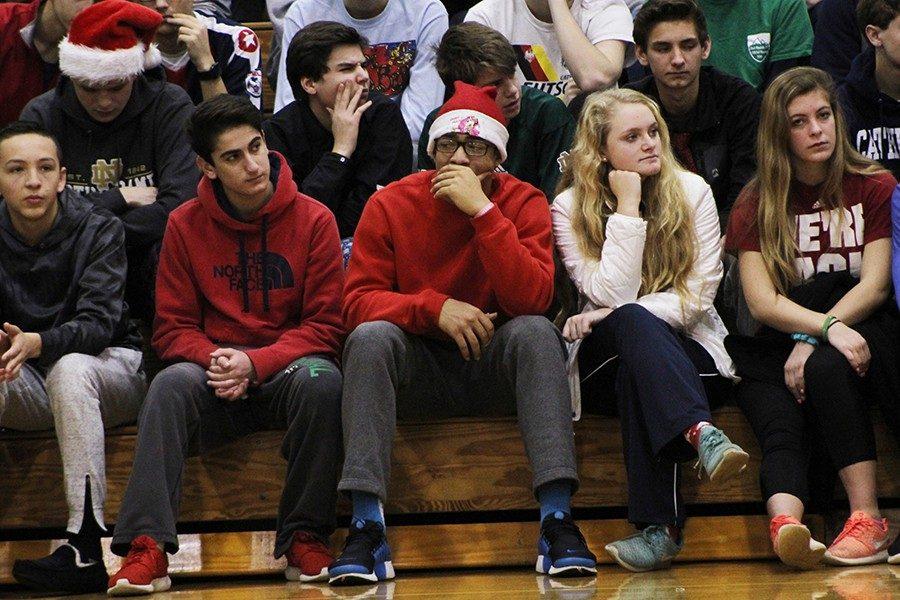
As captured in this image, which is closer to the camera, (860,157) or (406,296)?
(406,296)

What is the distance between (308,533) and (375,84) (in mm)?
1888

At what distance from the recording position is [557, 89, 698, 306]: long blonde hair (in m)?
3.27

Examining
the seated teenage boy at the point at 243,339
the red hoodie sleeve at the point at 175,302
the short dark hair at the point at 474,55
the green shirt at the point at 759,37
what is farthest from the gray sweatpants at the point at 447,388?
the green shirt at the point at 759,37

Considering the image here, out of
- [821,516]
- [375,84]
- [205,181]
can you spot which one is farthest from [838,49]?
[205,181]

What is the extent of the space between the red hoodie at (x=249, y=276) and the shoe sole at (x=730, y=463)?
103cm

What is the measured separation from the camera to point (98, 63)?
373cm

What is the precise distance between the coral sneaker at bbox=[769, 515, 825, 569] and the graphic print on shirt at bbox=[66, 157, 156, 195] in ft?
6.59

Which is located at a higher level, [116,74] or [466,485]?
[116,74]

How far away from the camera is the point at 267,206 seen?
3.33m

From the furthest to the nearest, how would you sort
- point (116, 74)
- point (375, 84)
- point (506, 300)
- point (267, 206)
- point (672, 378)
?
point (375, 84)
point (116, 74)
point (267, 206)
point (506, 300)
point (672, 378)

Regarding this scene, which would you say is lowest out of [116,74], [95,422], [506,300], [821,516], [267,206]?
[821,516]

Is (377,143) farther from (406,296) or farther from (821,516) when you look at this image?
(821,516)

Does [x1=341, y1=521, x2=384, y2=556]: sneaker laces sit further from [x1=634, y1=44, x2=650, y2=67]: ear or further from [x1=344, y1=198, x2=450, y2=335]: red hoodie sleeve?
[x1=634, y1=44, x2=650, y2=67]: ear

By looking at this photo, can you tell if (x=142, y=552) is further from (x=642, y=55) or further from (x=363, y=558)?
(x=642, y=55)
